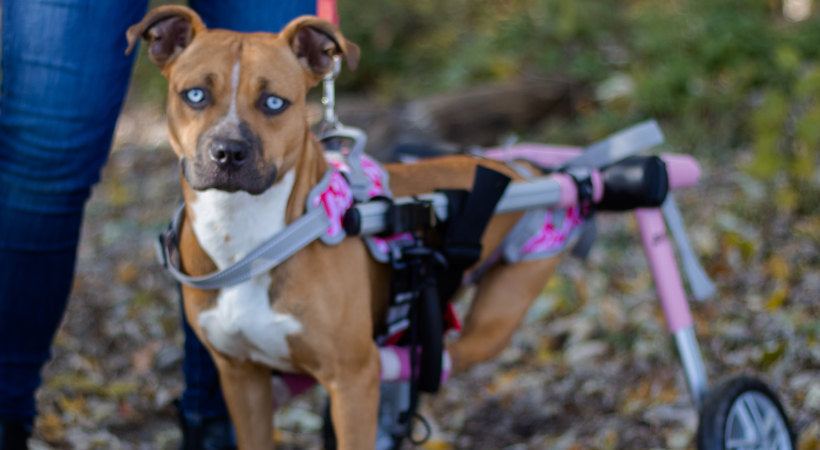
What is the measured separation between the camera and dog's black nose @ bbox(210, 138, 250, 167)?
203 centimetres

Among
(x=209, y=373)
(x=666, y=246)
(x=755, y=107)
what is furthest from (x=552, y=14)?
(x=209, y=373)

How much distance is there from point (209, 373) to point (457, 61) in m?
5.55

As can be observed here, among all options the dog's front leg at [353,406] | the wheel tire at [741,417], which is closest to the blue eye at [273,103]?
the dog's front leg at [353,406]

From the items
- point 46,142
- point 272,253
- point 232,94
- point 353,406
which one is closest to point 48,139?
point 46,142

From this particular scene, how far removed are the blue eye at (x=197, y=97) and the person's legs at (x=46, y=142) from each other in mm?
380

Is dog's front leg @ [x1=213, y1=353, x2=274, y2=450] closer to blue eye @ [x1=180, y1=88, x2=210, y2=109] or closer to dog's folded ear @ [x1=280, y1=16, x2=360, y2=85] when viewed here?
blue eye @ [x1=180, y1=88, x2=210, y2=109]

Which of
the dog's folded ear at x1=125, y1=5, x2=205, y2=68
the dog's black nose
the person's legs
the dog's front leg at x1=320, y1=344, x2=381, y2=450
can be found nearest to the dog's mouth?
the dog's black nose

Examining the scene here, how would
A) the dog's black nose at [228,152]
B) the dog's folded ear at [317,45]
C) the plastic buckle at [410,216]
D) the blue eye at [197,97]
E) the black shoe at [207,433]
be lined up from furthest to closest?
the black shoe at [207,433], the plastic buckle at [410,216], the dog's folded ear at [317,45], the blue eye at [197,97], the dog's black nose at [228,152]

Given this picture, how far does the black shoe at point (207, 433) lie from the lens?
2.88 meters

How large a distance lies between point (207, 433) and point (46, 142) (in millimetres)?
1118

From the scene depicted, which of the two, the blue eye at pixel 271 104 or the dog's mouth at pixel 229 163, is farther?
the blue eye at pixel 271 104

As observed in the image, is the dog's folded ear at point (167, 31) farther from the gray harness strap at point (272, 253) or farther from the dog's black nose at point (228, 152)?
the gray harness strap at point (272, 253)

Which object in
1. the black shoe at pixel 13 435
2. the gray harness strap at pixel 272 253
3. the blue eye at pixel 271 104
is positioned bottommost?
the black shoe at pixel 13 435

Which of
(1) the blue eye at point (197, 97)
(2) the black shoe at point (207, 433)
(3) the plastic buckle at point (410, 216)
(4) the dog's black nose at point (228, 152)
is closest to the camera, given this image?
(4) the dog's black nose at point (228, 152)
